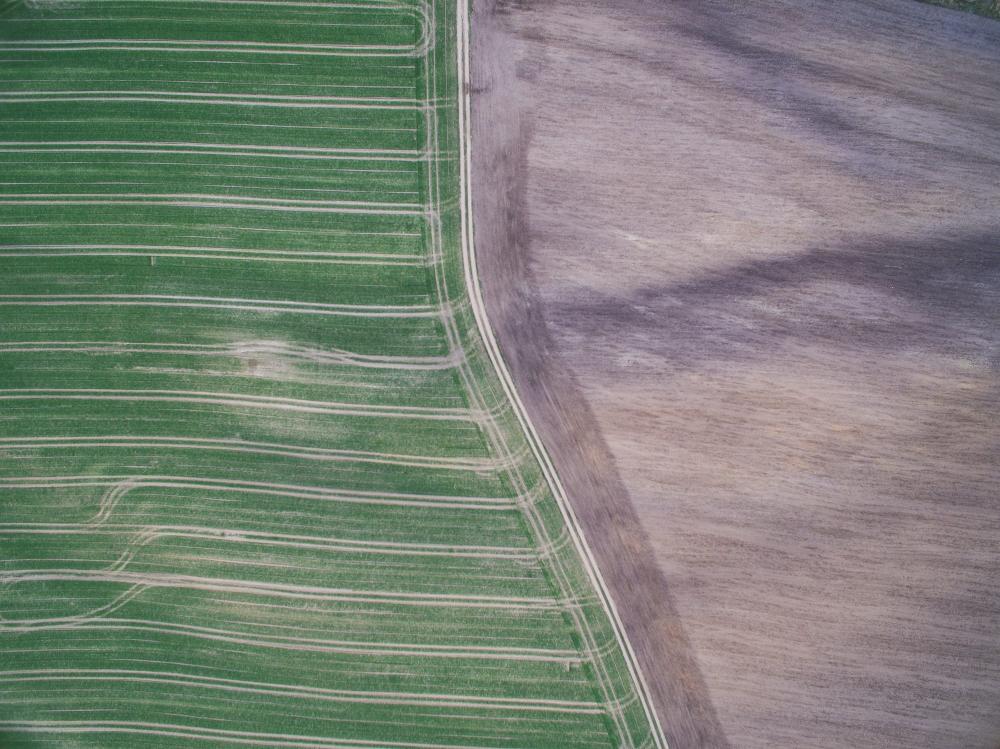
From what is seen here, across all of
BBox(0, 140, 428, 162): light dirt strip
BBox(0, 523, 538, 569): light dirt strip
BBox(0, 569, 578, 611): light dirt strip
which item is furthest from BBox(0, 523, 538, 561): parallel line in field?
BBox(0, 140, 428, 162): light dirt strip

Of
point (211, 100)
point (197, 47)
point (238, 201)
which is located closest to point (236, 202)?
point (238, 201)

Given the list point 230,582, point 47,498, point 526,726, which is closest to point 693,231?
point 526,726

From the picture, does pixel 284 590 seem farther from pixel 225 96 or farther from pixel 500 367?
pixel 225 96

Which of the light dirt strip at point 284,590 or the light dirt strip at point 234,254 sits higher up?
the light dirt strip at point 234,254

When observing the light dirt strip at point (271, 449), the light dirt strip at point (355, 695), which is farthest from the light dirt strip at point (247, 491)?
the light dirt strip at point (355, 695)

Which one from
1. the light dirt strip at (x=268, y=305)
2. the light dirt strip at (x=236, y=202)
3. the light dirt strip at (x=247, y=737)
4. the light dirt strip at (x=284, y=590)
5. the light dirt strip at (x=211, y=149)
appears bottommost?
the light dirt strip at (x=247, y=737)

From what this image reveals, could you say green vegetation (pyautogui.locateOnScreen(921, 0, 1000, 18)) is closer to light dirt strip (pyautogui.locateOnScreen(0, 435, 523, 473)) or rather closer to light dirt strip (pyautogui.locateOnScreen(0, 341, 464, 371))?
light dirt strip (pyautogui.locateOnScreen(0, 341, 464, 371))

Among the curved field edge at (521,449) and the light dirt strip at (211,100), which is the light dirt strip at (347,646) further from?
the light dirt strip at (211,100)
